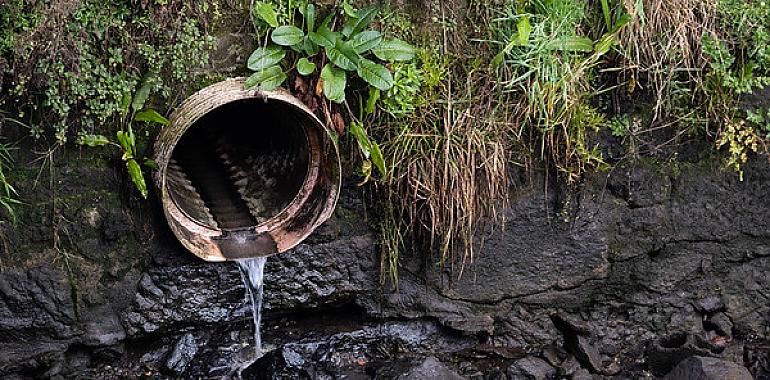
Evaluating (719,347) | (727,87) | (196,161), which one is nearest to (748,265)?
→ (719,347)

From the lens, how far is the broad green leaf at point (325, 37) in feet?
11.9

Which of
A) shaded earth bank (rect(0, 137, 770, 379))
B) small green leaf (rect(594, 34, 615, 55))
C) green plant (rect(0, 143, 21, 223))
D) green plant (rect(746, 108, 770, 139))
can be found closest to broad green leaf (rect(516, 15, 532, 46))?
small green leaf (rect(594, 34, 615, 55))

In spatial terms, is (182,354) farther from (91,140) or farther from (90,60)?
(90,60)

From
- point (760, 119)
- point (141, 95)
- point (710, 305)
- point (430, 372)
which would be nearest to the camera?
point (141, 95)

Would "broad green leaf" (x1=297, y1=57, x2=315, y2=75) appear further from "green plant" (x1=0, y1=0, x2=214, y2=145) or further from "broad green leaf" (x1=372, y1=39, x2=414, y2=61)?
"green plant" (x1=0, y1=0, x2=214, y2=145)

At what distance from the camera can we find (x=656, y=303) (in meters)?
4.46

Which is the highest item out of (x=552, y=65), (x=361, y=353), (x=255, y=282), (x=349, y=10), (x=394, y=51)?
(x=349, y=10)

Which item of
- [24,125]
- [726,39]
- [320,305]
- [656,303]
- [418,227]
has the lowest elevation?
[656,303]

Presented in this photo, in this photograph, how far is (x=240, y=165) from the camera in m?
4.68

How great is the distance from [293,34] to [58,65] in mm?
1014

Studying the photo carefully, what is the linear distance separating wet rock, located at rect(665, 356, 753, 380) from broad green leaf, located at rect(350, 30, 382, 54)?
2.19 m

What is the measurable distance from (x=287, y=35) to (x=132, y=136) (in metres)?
0.82

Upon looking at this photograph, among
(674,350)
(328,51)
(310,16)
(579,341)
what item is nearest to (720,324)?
(674,350)

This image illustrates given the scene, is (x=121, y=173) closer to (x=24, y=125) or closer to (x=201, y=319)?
(x=24, y=125)
